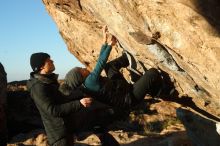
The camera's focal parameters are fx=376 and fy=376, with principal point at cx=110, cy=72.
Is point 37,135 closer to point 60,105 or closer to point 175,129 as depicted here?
point 175,129

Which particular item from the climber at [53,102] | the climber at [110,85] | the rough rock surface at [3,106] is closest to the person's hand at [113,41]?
the climber at [110,85]

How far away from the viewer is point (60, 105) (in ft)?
24.1

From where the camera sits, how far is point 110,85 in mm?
8391

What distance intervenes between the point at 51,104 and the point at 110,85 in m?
1.63

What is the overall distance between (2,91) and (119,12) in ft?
33.7

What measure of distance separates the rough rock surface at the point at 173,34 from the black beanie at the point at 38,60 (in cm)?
166

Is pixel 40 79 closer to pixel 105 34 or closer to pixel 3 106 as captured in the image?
pixel 105 34

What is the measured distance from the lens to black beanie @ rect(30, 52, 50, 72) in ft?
24.7

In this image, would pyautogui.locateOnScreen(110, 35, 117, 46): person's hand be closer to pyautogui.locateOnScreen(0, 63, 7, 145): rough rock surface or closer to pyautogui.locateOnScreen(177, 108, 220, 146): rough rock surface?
pyautogui.locateOnScreen(177, 108, 220, 146): rough rock surface

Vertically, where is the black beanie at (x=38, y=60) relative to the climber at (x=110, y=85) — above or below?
above

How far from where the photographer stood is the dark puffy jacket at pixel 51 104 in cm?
727

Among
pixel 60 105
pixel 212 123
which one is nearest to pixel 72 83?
pixel 60 105

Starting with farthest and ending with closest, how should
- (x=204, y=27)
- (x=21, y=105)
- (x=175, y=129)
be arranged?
(x=21, y=105) < (x=175, y=129) < (x=204, y=27)

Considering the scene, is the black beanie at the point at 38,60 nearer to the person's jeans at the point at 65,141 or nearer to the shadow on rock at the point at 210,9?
the person's jeans at the point at 65,141
